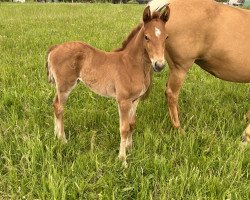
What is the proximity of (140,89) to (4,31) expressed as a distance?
877cm

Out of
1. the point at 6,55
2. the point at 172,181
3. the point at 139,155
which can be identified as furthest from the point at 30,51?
the point at 172,181

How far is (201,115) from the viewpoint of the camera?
5328 mm

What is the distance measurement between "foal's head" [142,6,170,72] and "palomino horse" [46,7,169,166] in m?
0.18

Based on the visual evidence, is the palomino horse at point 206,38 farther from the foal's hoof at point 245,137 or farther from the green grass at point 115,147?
the green grass at point 115,147

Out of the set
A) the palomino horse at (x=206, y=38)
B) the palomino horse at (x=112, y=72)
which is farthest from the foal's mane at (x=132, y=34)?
the palomino horse at (x=206, y=38)

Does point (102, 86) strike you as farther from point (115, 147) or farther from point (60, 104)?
point (115, 147)

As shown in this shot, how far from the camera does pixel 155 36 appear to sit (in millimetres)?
3645

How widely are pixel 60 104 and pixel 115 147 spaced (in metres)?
0.91

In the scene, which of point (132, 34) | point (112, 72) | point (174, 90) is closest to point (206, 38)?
point (174, 90)

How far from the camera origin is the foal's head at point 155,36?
363 centimetres

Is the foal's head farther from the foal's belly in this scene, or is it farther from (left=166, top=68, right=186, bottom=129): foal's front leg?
(left=166, top=68, right=186, bottom=129): foal's front leg

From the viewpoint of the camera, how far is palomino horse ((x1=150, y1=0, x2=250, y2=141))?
193 inches

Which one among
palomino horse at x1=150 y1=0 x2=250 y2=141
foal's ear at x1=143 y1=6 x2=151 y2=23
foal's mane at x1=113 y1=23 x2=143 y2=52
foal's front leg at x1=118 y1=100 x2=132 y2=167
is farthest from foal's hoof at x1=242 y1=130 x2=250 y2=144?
foal's ear at x1=143 y1=6 x2=151 y2=23

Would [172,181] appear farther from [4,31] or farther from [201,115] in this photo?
[4,31]
